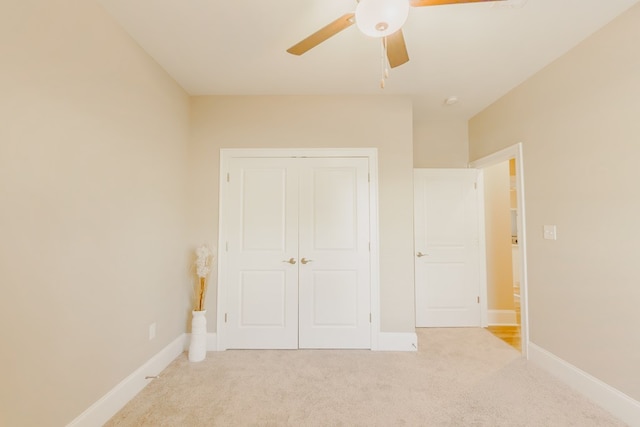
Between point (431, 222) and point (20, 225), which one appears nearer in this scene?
point (20, 225)

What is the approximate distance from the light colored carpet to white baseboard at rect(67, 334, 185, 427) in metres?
0.06

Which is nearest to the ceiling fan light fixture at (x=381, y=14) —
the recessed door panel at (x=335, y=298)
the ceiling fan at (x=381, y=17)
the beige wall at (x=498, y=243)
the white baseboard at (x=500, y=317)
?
the ceiling fan at (x=381, y=17)

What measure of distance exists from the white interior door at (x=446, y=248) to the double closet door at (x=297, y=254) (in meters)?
1.04

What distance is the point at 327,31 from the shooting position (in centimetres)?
143

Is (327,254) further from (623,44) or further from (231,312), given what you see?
(623,44)

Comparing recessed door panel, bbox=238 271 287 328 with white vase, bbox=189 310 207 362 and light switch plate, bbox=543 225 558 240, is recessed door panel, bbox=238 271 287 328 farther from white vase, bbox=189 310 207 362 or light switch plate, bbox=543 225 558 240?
light switch plate, bbox=543 225 558 240

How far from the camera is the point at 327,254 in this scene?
2.89 m

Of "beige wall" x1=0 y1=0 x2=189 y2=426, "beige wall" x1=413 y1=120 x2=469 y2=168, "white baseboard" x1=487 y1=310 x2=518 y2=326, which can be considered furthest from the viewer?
"beige wall" x1=413 y1=120 x2=469 y2=168

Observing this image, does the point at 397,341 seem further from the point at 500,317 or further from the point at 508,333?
the point at 500,317

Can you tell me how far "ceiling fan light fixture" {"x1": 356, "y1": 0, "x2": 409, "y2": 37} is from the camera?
1133 mm

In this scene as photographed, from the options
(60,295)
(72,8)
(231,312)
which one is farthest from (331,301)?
(72,8)

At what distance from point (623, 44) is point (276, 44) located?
241 centimetres

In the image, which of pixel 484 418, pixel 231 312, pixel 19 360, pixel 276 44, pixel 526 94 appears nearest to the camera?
pixel 19 360

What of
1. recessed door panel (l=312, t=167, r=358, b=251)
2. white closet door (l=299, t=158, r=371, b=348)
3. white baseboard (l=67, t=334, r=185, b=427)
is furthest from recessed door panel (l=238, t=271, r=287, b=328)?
white baseboard (l=67, t=334, r=185, b=427)
